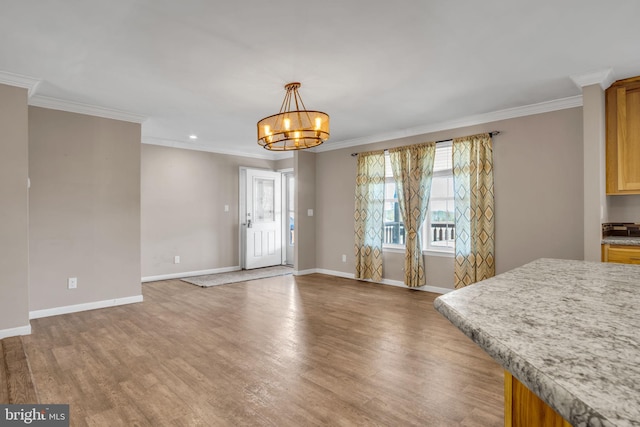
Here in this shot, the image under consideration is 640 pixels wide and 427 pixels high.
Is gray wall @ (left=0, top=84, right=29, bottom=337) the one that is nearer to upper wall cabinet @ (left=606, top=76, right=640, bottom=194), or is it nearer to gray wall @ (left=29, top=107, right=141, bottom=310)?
gray wall @ (left=29, top=107, right=141, bottom=310)

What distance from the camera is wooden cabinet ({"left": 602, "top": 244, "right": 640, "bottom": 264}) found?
3.02m

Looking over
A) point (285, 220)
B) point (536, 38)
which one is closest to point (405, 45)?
point (536, 38)

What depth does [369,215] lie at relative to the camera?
5754 mm

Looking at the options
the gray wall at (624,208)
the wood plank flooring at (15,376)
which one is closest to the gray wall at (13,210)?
the wood plank flooring at (15,376)

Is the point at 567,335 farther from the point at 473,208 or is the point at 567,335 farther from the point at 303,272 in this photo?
the point at 303,272

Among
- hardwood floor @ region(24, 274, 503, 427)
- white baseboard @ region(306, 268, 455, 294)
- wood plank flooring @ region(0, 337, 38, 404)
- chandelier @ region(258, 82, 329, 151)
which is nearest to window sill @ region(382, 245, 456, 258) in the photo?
white baseboard @ region(306, 268, 455, 294)

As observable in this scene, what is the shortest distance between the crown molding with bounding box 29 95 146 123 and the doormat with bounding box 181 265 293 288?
2.72 meters

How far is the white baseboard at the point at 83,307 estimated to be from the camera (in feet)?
12.8

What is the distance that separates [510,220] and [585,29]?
7.99 feet

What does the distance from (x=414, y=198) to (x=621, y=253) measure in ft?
8.24

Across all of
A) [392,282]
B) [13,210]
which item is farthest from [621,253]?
[13,210]

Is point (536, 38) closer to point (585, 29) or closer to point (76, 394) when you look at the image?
point (585, 29)

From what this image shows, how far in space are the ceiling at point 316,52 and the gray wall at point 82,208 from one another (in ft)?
1.12

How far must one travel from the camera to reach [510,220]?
4.34 metres
